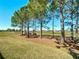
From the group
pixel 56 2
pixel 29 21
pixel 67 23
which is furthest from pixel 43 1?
pixel 29 21

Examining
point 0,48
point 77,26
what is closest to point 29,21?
point 77,26

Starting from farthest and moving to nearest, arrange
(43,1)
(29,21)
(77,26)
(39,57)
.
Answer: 1. (29,21)
2. (77,26)
3. (43,1)
4. (39,57)

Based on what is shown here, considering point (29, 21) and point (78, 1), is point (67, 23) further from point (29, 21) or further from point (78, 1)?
point (29, 21)

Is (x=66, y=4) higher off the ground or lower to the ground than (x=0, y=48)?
higher

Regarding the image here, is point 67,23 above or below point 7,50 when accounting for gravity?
above

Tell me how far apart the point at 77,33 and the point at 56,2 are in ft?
22.8

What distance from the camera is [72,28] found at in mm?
31453

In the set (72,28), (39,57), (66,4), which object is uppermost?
(66,4)

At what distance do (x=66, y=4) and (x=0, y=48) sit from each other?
55.0ft

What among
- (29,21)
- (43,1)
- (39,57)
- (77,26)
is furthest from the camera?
(29,21)

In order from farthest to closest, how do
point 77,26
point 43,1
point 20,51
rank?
point 77,26 < point 43,1 < point 20,51

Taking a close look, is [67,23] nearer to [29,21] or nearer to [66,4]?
[66,4]

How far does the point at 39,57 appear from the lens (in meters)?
14.8

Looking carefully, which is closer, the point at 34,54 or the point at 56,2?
the point at 34,54
